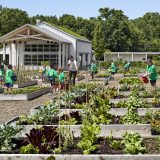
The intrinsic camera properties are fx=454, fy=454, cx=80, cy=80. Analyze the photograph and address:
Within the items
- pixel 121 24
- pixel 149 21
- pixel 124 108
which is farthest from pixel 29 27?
pixel 149 21

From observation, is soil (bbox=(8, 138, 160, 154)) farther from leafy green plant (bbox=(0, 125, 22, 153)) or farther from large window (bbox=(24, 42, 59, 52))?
large window (bbox=(24, 42, 59, 52))

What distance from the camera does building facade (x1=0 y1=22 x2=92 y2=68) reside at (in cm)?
4700

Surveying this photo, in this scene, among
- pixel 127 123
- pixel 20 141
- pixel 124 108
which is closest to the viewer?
pixel 20 141

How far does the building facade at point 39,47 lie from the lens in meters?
47.0

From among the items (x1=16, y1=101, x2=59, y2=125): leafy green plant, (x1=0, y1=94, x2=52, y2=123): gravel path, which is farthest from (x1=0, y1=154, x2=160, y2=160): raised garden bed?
(x1=0, y1=94, x2=52, y2=123): gravel path

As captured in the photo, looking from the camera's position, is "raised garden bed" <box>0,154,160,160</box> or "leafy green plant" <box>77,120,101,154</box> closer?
"raised garden bed" <box>0,154,160,160</box>

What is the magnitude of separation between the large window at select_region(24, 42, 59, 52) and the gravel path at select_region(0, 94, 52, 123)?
3065cm

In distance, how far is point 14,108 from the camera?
17.1 metres

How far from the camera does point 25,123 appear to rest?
11.6 m

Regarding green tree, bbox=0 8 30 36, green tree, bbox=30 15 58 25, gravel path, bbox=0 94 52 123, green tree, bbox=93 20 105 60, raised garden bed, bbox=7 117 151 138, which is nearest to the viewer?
raised garden bed, bbox=7 117 151 138

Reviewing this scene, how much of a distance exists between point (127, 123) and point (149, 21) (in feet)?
347

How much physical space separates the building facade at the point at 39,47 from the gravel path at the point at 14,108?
26955 millimetres

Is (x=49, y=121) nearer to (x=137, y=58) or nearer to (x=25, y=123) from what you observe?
(x=25, y=123)

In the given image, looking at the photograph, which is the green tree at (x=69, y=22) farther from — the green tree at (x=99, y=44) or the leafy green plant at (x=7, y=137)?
the leafy green plant at (x=7, y=137)
